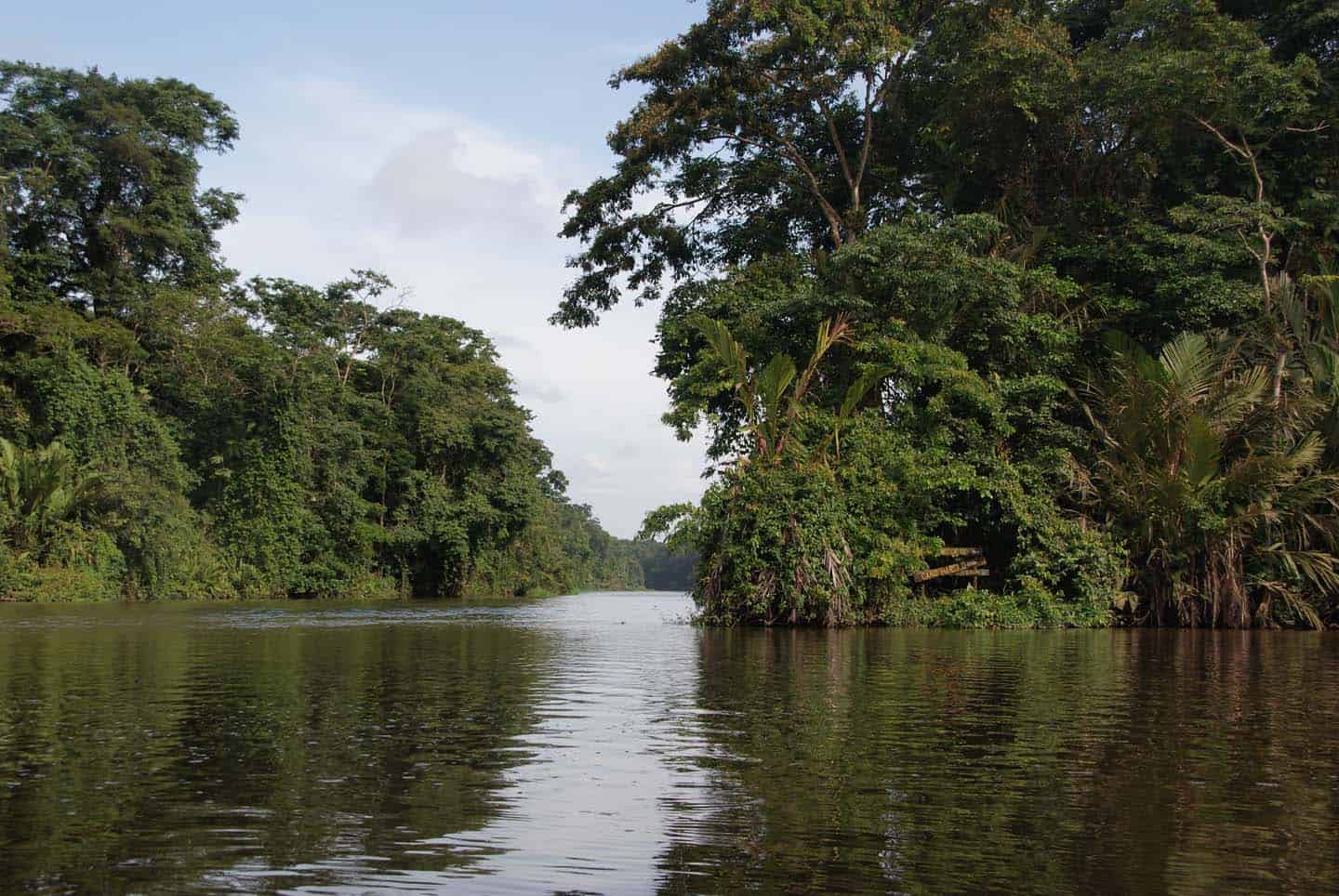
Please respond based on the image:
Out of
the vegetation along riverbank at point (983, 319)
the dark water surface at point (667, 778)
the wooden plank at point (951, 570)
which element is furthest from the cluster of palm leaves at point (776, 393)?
the dark water surface at point (667, 778)

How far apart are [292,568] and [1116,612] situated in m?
31.4

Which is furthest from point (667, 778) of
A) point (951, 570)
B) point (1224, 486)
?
point (1224, 486)

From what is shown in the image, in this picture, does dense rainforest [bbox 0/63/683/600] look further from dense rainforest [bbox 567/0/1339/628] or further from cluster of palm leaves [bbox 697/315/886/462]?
cluster of palm leaves [bbox 697/315/886/462]

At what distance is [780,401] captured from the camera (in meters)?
21.8

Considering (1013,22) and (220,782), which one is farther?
(1013,22)

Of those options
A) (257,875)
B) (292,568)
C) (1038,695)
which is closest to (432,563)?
(292,568)

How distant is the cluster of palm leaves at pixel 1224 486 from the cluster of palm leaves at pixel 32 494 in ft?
94.2

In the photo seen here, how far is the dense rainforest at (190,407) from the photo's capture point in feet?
118

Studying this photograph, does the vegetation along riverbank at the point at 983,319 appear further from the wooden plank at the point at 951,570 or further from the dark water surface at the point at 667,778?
the dark water surface at the point at 667,778

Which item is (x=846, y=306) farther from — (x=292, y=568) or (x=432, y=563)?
(x=432, y=563)

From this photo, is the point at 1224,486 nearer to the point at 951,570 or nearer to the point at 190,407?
the point at 951,570

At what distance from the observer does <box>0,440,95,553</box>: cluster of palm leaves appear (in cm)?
3353

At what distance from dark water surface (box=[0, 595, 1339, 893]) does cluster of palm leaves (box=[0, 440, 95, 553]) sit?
2549 cm

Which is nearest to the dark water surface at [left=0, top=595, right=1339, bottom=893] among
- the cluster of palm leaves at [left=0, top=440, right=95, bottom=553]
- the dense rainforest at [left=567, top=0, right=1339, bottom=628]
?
the dense rainforest at [left=567, top=0, right=1339, bottom=628]
